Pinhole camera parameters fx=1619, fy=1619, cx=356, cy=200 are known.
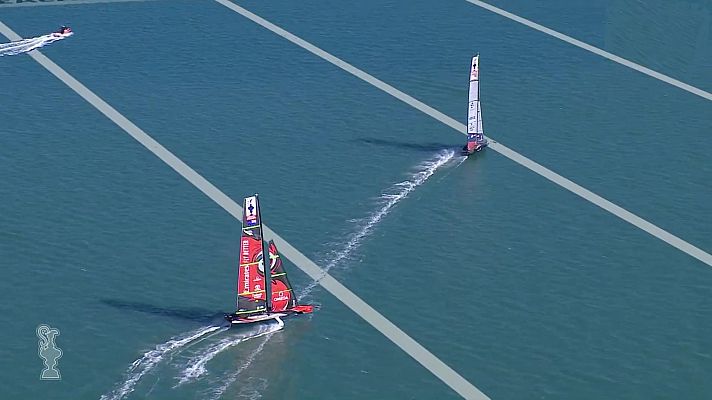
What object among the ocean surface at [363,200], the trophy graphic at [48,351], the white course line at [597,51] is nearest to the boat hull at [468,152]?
the ocean surface at [363,200]

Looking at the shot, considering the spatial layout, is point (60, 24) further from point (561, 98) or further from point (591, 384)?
point (591, 384)

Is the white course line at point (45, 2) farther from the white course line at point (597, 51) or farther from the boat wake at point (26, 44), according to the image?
the white course line at point (597, 51)

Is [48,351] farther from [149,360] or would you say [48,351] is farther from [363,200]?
[363,200]

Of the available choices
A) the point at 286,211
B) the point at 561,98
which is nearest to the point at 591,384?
the point at 286,211

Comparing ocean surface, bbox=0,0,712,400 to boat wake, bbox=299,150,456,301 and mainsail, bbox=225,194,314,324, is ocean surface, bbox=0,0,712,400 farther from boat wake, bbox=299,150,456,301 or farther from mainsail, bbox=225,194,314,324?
mainsail, bbox=225,194,314,324

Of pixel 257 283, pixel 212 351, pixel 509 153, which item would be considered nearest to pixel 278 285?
pixel 257 283

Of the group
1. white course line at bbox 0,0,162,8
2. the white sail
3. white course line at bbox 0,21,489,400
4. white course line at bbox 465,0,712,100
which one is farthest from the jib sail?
white course line at bbox 0,0,162,8
